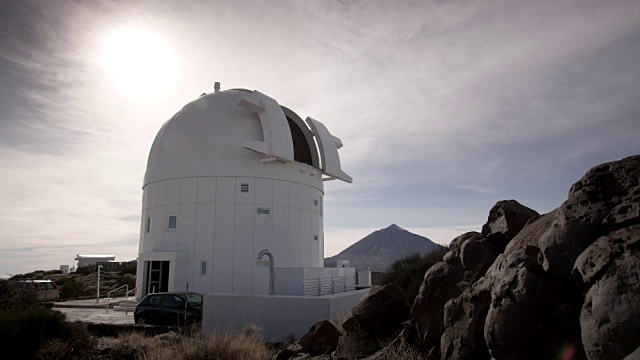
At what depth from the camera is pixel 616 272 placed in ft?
11.3

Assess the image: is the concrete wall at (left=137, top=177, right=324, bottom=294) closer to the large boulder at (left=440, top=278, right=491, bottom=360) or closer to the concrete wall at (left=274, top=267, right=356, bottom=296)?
the concrete wall at (left=274, top=267, right=356, bottom=296)

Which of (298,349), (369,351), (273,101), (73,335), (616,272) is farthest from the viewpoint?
(273,101)

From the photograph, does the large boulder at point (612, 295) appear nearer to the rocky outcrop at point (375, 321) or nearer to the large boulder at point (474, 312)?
the large boulder at point (474, 312)

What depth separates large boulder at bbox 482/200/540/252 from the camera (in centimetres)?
592

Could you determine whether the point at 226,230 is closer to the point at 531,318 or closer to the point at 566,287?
the point at 531,318

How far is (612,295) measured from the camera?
3.36 m

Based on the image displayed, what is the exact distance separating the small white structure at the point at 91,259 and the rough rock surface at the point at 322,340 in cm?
4041

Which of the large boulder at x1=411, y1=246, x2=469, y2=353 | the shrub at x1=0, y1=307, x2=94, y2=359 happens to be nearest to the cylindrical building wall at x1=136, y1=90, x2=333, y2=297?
the shrub at x1=0, y1=307, x2=94, y2=359

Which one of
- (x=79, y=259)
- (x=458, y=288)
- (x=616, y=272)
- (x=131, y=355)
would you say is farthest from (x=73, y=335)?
(x=79, y=259)

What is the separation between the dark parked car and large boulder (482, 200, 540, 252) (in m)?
9.54

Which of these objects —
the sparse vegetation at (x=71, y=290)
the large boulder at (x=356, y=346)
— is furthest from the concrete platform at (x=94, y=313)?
the large boulder at (x=356, y=346)

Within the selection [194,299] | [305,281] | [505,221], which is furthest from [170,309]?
[505,221]

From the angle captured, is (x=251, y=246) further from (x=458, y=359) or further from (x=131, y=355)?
(x=458, y=359)

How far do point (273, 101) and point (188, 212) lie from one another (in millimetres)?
5918
